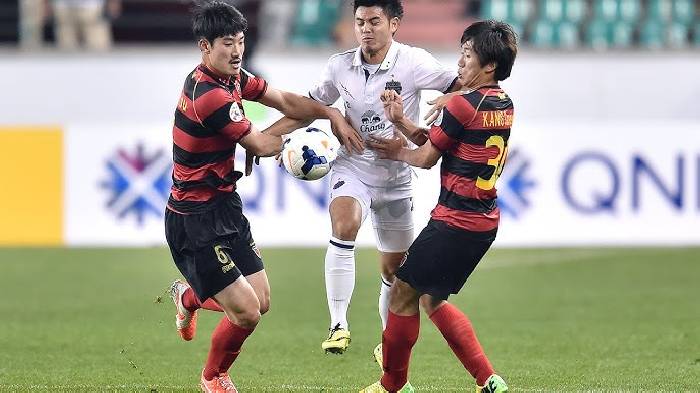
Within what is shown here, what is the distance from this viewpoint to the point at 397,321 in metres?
7.14

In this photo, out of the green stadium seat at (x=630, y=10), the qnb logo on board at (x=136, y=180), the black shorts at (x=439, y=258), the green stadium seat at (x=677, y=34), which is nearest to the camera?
the black shorts at (x=439, y=258)

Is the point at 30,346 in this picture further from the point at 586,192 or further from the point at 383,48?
the point at 586,192

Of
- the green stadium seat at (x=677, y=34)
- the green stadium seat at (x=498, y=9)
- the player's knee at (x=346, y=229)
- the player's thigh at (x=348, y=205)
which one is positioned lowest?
the green stadium seat at (x=677, y=34)

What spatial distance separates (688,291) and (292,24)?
8.65 metres

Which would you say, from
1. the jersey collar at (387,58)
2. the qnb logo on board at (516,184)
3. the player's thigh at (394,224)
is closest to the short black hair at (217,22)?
the jersey collar at (387,58)

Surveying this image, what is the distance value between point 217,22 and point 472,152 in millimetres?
1475

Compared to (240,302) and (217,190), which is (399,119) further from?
(240,302)

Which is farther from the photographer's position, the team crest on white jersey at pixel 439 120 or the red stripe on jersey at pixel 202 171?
the red stripe on jersey at pixel 202 171

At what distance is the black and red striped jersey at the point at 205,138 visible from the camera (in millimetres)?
7043

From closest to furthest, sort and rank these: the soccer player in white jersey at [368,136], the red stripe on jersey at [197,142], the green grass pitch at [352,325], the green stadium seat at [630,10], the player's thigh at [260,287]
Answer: the red stripe on jersey at [197,142] → the player's thigh at [260,287] → the soccer player in white jersey at [368,136] → the green grass pitch at [352,325] → the green stadium seat at [630,10]

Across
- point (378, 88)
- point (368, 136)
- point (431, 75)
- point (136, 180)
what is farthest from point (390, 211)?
point (136, 180)

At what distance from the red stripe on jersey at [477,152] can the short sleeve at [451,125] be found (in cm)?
5

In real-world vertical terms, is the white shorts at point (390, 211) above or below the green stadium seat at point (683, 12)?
above

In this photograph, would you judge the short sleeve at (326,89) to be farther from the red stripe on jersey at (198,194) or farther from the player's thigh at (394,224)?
the red stripe on jersey at (198,194)
